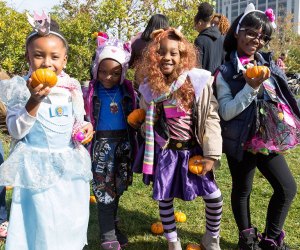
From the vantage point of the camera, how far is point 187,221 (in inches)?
134

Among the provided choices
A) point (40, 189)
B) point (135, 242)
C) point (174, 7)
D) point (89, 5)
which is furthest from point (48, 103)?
point (89, 5)

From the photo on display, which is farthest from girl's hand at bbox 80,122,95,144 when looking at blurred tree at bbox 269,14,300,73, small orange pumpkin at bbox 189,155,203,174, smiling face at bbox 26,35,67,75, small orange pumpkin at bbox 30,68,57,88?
blurred tree at bbox 269,14,300,73

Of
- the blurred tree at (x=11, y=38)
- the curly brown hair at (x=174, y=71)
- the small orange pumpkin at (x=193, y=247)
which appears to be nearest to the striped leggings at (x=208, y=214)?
the small orange pumpkin at (x=193, y=247)

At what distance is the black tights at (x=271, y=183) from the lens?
8.43ft

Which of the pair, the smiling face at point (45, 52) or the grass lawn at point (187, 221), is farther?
the grass lawn at point (187, 221)

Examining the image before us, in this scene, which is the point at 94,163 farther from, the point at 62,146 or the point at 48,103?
the point at 48,103

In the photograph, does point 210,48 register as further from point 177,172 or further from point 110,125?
point 177,172

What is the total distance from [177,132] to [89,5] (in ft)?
30.0

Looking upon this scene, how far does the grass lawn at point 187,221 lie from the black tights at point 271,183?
36 cm

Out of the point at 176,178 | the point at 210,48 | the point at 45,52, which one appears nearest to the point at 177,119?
the point at 176,178

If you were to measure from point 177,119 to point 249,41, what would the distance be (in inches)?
28.3

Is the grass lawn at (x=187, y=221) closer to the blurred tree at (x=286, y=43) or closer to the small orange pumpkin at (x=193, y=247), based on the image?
the small orange pumpkin at (x=193, y=247)

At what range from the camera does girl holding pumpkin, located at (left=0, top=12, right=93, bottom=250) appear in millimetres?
2059

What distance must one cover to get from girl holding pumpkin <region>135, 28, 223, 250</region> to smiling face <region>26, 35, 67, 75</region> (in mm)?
628
